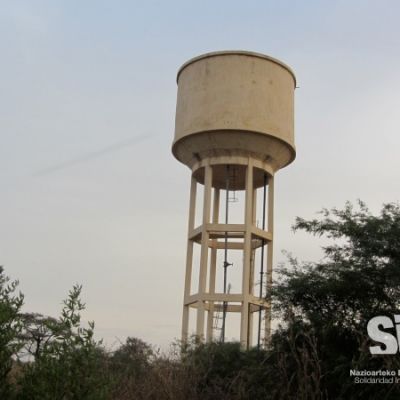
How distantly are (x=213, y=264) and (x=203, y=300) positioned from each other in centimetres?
348

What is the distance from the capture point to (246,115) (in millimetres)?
20750

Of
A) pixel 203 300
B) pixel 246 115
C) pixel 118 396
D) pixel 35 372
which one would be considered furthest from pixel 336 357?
pixel 246 115

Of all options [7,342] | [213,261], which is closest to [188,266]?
[213,261]

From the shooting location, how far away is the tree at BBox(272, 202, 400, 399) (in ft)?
38.5

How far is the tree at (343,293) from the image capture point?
462 inches

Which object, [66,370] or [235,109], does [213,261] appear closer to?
[235,109]

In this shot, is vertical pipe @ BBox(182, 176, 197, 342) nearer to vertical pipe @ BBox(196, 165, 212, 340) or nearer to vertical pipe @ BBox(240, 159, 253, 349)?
vertical pipe @ BBox(196, 165, 212, 340)

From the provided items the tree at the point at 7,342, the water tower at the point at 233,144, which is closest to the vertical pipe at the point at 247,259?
the water tower at the point at 233,144

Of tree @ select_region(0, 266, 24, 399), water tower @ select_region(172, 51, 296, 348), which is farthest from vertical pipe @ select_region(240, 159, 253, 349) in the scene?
tree @ select_region(0, 266, 24, 399)

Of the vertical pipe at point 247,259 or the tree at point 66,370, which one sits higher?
the vertical pipe at point 247,259

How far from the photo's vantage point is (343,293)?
12984 mm

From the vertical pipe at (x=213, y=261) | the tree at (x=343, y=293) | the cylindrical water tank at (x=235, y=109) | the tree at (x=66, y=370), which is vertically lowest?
the tree at (x=66, y=370)

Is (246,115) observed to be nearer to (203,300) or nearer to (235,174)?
(235,174)

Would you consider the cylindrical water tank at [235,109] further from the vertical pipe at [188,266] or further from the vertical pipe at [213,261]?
the vertical pipe at [213,261]
